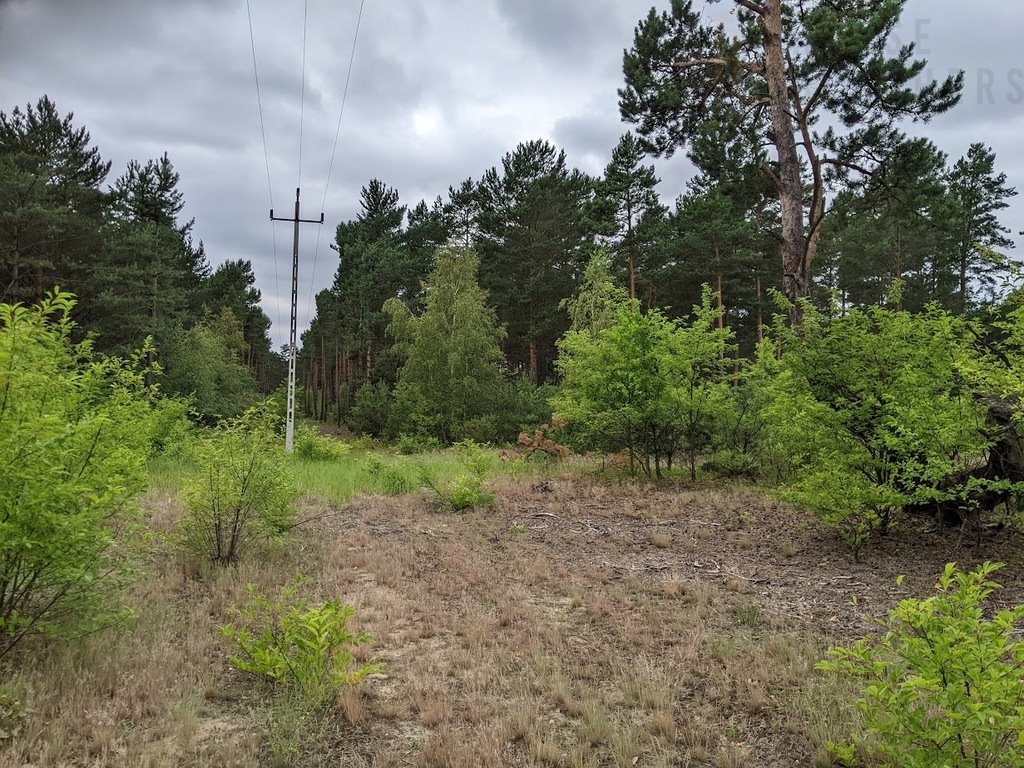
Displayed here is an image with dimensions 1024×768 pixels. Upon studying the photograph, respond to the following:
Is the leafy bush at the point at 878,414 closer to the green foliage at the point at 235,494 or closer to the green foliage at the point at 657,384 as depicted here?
the green foliage at the point at 657,384

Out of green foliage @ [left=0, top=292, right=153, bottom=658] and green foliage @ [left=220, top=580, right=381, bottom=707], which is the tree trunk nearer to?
green foliage @ [left=220, top=580, right=381, bottom=707]

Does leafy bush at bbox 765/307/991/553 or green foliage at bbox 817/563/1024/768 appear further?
leafy bush at bbox 765/307/991/553

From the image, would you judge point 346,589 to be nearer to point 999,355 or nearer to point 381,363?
point 999,355

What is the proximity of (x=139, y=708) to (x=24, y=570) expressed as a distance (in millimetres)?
1093

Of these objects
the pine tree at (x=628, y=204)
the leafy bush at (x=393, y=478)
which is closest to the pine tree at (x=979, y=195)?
the pine tree at (x=628, y=204)

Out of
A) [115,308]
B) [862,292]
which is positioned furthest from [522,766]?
[862,292]

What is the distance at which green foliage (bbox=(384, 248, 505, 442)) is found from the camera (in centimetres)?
2361

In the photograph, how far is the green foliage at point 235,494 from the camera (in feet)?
19.0

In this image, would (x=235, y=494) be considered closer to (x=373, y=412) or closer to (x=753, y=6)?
(x=753, y=6)

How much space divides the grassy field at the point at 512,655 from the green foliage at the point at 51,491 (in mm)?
306

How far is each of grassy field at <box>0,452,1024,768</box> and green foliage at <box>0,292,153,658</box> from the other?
1.00 feet

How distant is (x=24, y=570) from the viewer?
3367 mm

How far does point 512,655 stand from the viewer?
4.01m

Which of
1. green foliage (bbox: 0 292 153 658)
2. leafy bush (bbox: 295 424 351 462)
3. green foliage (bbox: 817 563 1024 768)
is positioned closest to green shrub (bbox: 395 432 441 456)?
leafy bush (bbox: 295 424 351 462)
